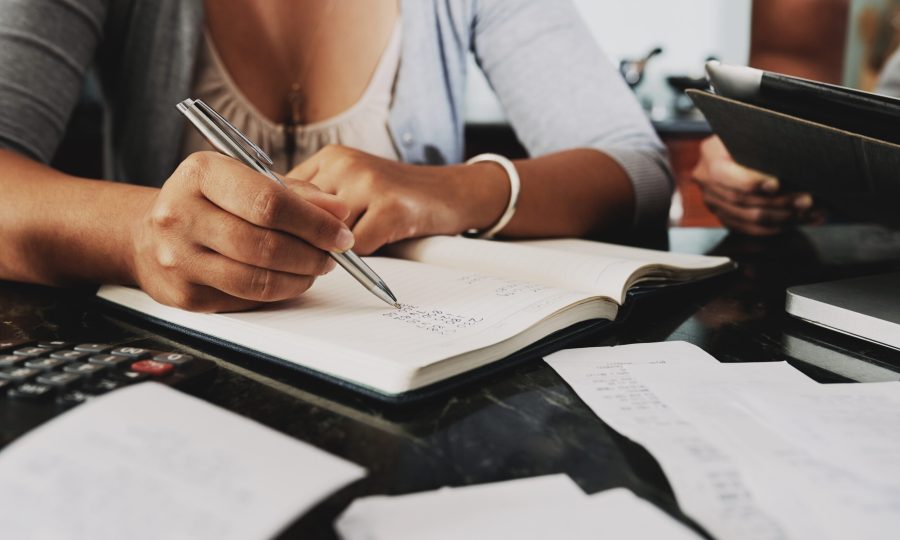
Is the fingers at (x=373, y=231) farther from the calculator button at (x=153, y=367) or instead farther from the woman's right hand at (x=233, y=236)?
the calculator button at (x=153, y=367)

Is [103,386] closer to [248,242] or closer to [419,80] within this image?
[248,242]

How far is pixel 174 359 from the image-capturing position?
39cm

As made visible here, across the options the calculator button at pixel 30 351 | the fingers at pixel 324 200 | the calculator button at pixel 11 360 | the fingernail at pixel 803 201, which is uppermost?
the fingers at pixel 324 200

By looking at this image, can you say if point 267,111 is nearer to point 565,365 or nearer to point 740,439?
point 565,365

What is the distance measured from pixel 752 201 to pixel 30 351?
0.91 meters

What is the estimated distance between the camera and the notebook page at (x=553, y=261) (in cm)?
55

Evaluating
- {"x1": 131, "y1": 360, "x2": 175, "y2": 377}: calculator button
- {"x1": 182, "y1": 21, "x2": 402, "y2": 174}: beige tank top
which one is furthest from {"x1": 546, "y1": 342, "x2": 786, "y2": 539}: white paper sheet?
{"x1": 182, "y1": 21, "x2": 402, "y2": 174}: beige tank top

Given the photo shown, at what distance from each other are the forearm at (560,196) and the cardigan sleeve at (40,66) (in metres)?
0.51

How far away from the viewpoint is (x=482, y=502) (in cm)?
27

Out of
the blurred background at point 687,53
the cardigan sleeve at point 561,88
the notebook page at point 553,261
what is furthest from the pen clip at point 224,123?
the blurred background at point 687,53

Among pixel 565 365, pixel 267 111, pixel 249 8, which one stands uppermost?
pixel 249 8

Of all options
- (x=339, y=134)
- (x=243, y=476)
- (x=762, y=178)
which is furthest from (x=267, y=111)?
(x=243, y=476)

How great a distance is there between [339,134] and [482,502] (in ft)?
2.71

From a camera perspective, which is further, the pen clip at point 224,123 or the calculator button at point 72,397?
the pen clip at point 224,123
